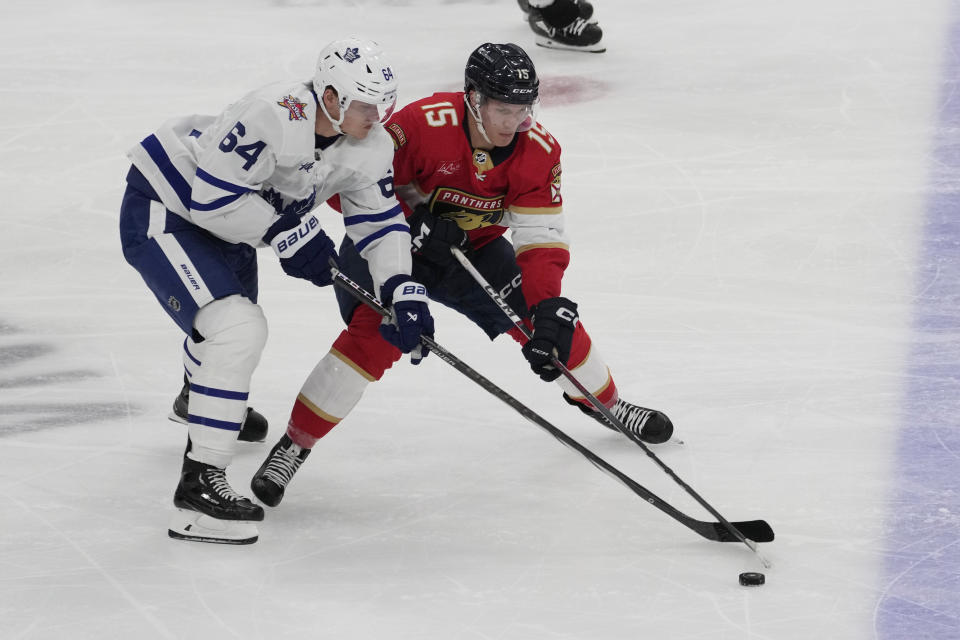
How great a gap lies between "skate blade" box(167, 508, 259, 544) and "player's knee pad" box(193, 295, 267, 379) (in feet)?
1.10

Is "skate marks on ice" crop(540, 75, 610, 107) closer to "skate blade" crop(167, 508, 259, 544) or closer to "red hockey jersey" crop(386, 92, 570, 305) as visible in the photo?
"red hockey jersey" crop(386, 92, 570, 305)

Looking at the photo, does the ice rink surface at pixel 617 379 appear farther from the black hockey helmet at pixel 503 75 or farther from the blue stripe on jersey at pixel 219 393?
the black hockey helmet at pixel 503 75

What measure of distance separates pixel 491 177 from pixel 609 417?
643 mm

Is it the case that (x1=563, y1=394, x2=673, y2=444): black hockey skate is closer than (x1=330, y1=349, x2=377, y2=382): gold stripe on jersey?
No

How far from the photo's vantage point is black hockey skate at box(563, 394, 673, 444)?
11.4ft

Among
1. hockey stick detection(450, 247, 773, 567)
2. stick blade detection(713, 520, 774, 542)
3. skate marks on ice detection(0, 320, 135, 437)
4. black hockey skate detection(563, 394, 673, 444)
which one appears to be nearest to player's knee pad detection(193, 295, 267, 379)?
hockey stick detection(450, 247, 773, 567)

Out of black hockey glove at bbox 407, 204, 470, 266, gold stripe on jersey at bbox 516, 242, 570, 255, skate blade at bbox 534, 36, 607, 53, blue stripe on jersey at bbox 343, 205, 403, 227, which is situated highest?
blue stripe on jersey at bbox 343, 205, 403, 227

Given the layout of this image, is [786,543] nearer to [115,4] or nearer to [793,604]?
[793,604]

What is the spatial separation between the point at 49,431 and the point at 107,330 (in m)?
0.70

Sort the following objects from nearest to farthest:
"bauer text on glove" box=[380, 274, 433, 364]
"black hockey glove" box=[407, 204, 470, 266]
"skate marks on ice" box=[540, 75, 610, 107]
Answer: "bauer text on glove" box=[380, 274, 433, 364] → "black hockey glove" box=[407, 204, 470, 266] → "skate marks on ice" box=[540, 75, 610, 107]

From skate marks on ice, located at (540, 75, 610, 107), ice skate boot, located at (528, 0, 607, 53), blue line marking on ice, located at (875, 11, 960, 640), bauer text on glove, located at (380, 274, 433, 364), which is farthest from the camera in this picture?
ice skate boot, located at (528, 0, 607, 53)

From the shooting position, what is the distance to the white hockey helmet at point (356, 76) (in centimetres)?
292

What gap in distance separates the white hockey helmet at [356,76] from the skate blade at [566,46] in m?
4.03

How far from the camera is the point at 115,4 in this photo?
25.7 ft
